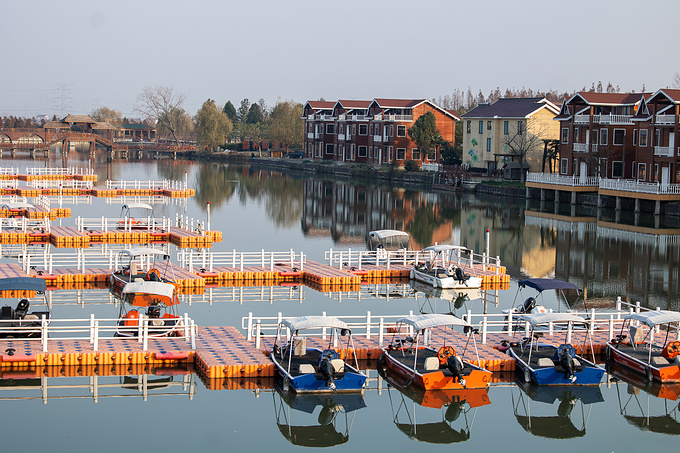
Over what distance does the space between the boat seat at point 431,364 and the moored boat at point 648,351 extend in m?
5.94

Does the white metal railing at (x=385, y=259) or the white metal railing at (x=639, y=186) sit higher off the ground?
the white metal railing at (x=639, y=186)

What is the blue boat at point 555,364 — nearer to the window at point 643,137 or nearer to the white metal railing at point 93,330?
the white metal railing at point 93,330

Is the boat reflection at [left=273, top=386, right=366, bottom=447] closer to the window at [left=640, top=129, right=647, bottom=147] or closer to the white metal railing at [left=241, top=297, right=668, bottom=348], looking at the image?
the white metal railing at [left=241, top=297, right=668, bottom=348]

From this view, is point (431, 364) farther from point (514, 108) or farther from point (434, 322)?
point (514, 108)

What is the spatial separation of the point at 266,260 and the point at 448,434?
75.6 feet

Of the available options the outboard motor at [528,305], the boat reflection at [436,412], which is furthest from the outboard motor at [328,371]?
the outboard motor at [528,305]

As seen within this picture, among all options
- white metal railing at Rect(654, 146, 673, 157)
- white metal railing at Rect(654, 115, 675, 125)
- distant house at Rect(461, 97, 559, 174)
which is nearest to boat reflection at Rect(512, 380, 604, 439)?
white metal railing at Rect(654, 146, 673, 157)

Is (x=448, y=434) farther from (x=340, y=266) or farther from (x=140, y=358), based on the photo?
(x=340, y=266)

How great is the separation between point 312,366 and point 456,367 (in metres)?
3.59

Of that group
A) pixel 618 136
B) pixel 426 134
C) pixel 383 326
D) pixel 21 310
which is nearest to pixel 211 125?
pixel 426 134

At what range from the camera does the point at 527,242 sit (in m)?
53.3

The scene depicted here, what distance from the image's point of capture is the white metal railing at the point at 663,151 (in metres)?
62.8

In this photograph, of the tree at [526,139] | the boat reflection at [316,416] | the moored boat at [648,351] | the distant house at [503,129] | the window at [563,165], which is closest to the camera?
the boat reflection at [316,416]

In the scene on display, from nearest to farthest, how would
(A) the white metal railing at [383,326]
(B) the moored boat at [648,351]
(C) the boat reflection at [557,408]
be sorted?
(C) the boat reflection at [557,408] < (B) the moored boat at [648,351] < (A) the white metal railing at [383,326]
